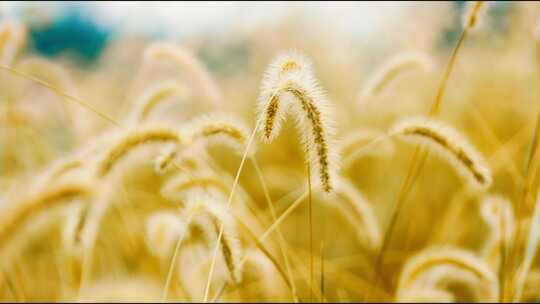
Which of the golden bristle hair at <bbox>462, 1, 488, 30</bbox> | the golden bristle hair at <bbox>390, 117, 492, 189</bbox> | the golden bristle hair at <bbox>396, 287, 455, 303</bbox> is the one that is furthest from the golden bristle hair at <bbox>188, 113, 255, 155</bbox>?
the golden bristle hair at <bbox>462, 1, 488, 30</bbox>

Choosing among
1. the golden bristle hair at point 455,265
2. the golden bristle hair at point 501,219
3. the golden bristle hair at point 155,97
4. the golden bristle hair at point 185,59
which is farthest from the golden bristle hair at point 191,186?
the golden bristle hair at point 501,219

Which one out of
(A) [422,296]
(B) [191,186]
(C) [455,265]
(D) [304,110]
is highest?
(D) [304,110]

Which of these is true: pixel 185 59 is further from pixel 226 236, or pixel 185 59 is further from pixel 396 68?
pixel 226 236

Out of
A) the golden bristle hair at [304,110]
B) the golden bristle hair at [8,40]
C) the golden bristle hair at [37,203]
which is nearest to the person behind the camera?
the golden bristle hair at [37,203]

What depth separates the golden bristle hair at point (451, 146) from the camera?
4.78 ft

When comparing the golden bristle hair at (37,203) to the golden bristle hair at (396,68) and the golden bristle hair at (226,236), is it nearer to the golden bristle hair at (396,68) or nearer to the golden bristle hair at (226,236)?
the golden bristle hair at (226,236)

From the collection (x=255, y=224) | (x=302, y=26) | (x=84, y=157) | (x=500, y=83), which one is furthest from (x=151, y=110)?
(x=302, y=26)

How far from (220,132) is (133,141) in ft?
0.81

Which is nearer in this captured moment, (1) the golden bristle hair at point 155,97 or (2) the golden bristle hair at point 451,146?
(2) the golden bristle hair at point 451,146

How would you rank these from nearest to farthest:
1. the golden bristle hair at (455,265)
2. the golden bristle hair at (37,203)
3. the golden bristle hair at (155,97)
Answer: the golden bristle hair at (37,203)
the golden bristle hair at (455,265)
the golden bristle hair at (155,97)

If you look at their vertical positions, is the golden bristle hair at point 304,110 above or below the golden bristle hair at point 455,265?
above

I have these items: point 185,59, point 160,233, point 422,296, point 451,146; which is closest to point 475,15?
point 451,146

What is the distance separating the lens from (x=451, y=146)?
4.86ft

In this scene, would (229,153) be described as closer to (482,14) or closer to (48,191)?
(482,14)
